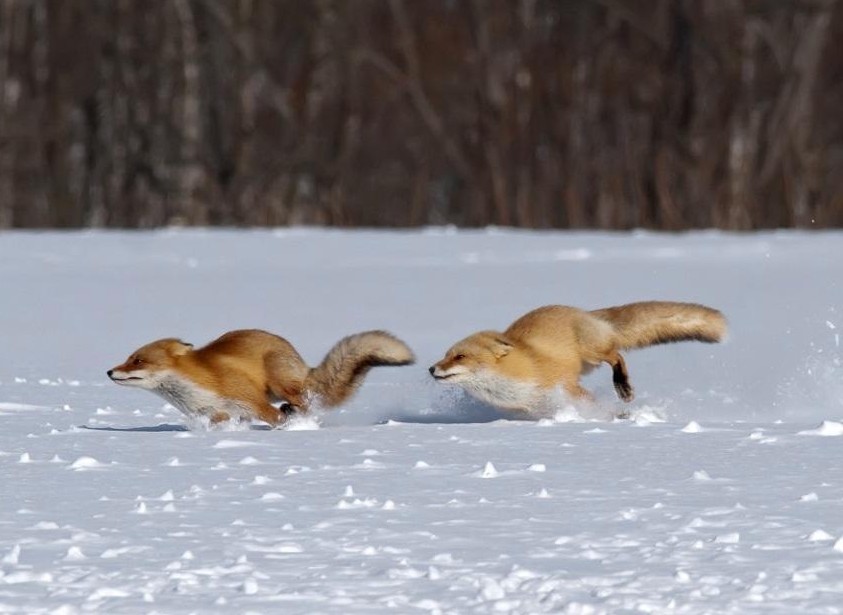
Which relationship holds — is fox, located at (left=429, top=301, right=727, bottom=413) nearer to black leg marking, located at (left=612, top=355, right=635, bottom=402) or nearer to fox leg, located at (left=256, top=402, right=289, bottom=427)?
black leg marking, located at (left=612, top=355, right=635, bottom=402)

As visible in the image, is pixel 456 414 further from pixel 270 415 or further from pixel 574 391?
pixel 270 415

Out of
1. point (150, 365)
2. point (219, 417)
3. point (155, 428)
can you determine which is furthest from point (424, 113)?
point (150, 365)

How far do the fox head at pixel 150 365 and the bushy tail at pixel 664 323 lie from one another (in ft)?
7.33

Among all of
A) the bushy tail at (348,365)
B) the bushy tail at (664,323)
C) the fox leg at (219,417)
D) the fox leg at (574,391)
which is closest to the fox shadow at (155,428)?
the fox leg at (219,417)

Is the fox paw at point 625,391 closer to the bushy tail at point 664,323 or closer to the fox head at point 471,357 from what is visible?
the bushy tail at point 664,323

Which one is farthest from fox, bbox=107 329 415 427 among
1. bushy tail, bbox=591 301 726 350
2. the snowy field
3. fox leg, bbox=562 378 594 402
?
bushy tail, bbox=591 301 726 350

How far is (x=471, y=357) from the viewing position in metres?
7.31

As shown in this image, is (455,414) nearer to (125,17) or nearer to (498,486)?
(498,486)

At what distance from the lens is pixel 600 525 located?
480 centimetres

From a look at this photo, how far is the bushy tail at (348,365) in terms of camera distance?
7449 mm

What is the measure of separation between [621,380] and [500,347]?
0.81m

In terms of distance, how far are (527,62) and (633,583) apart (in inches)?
795

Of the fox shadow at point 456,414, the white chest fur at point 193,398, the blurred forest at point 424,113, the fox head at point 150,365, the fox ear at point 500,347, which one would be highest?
the blurred forest at point 424,113

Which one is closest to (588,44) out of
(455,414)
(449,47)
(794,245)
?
(449,47)
